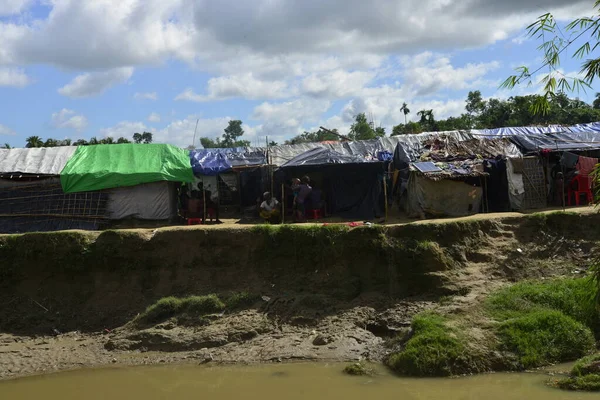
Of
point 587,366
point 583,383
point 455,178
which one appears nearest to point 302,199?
point 455,178

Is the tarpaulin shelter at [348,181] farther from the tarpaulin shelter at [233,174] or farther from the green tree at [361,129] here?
the green tree at [361,129]

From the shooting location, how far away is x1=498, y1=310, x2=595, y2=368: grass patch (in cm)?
→ 871

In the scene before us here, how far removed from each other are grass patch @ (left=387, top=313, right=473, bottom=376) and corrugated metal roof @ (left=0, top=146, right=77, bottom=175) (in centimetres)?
1059

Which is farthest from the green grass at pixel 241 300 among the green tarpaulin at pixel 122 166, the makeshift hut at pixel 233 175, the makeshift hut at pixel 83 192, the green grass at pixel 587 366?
the makeshift hut at pixel 233 175

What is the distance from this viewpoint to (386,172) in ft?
51.4

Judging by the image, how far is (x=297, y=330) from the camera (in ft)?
34.0

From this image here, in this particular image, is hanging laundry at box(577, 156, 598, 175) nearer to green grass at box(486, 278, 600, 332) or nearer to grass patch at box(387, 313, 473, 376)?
green grass at box(486, 278, 600, 332)

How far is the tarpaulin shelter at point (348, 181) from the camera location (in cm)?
1498

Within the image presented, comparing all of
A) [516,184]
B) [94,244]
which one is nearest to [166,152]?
[94,244]

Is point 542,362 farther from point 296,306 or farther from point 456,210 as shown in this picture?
point 456,210

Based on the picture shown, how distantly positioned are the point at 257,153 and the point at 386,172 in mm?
4181

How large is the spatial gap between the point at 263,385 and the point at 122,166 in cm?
877

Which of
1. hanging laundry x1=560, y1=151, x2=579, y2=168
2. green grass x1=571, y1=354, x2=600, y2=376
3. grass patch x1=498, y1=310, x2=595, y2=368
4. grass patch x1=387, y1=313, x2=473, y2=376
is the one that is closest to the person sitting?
grass patch x1=387, y1=313, x2=473, y2=376

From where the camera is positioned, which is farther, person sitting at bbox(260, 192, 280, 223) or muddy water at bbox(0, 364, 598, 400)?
person sitting at bbox(260, 192, 280, 223)
